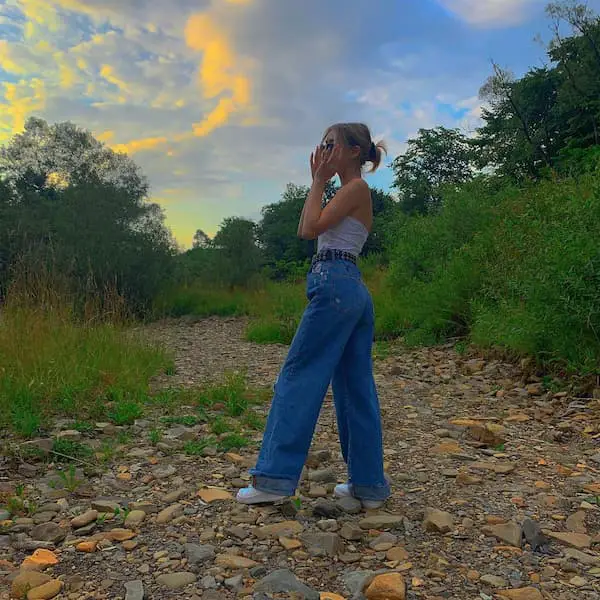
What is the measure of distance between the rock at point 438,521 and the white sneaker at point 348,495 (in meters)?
0.25

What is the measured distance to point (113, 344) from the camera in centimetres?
607

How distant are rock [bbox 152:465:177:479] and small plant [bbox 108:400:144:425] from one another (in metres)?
0.97

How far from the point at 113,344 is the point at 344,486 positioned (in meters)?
3.74

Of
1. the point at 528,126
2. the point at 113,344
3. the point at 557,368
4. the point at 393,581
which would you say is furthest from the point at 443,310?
the point at 528,126

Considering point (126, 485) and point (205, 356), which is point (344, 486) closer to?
point (126, 485)

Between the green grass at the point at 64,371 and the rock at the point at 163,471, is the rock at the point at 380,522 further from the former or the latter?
the green grass at the point at 64,371

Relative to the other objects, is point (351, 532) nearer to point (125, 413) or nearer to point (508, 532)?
point (508, 532)

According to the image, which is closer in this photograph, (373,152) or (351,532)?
(351,532)

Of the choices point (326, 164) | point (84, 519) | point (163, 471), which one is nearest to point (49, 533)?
point (84, 519)

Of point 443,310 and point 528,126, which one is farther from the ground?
point 528,126

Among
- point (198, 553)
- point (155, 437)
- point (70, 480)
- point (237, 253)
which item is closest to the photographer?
point (198, 553)

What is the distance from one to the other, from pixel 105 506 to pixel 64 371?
2.42 meters

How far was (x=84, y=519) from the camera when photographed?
2.70m

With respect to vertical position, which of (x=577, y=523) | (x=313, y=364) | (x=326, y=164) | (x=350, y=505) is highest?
(x=326, y=164)
